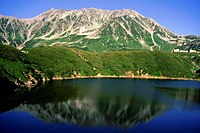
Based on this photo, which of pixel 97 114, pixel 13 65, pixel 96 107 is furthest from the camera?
pixel 13 65

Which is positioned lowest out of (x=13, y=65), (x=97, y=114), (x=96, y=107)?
(x=97, y=114)

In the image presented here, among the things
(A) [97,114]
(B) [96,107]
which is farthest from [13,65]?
(A) [97,114]

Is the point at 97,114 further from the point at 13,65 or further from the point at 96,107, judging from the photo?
the point at 13,65

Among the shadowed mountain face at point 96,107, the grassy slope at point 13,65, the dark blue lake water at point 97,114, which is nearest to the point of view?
the dark blue lake water at point 97,114

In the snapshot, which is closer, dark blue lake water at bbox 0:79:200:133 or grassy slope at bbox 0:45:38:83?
dark blue lake water at bbox 0:79:200:133

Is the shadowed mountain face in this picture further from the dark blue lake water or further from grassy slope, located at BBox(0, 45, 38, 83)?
grassy slope, located at BBox(0, 45, 38, 83)

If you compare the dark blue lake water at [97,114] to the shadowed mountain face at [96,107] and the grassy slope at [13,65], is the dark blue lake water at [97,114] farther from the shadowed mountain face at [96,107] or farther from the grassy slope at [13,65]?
the grassy slope at [13,65]

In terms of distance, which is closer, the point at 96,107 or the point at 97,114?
the point at 97,114

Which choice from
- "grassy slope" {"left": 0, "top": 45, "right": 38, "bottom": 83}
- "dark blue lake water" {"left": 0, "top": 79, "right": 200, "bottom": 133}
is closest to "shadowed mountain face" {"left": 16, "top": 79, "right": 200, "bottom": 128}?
"dark blue lake water" {"left": 0, "top": 79, "right": 200, "bottom": 133}

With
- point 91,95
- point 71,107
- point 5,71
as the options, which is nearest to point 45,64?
point 5,71

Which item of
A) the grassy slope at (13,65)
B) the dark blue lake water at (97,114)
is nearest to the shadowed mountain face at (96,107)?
the dark blue lake water at (97,114)

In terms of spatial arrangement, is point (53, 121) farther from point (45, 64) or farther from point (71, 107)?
point (45, 64)

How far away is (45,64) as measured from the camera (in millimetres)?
195750

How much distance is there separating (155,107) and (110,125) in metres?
31.8
